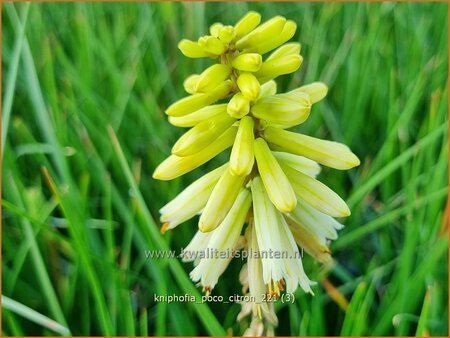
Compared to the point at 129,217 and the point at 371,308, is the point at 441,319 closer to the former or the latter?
the point at 371,308

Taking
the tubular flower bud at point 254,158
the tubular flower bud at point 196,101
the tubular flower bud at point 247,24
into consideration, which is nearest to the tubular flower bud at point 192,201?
the tubular flower bud at point 254,158

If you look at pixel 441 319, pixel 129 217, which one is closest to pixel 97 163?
pixel 129 217

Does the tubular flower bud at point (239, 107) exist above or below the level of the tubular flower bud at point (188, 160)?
above

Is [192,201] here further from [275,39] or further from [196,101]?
[275,39]

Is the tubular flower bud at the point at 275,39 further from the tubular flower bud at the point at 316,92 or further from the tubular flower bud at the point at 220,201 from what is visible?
the tubular flower bud at the point at 220,201

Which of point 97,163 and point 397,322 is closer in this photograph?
point 397,322

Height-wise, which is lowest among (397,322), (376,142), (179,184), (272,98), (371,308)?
(397,322)

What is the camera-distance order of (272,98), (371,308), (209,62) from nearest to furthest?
(272,98), (371,308), (209,62)
